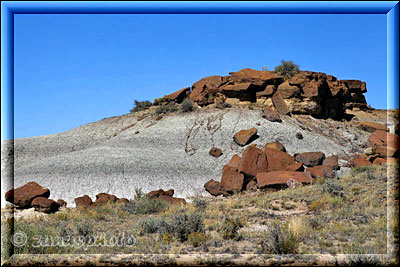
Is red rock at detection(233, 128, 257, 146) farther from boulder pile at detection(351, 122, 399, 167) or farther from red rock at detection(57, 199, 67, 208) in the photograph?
red rock at detection(57, 199, 67, 208)

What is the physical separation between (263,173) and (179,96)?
93.2ft

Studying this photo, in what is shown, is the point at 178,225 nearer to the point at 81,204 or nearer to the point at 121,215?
the point at 121,215

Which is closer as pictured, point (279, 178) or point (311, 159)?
point (279, 178)

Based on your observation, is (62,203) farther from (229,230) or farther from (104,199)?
(229,230)

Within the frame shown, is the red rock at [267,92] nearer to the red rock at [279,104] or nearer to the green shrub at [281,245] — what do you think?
the red rock at [279,104]

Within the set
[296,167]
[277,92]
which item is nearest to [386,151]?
[296,167]

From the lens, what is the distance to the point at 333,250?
10.0m

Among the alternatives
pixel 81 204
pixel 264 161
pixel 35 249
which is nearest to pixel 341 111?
pixel 264 161

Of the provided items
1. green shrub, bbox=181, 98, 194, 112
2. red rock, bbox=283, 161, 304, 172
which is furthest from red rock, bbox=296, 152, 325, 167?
green shrub, bbox=181, 98, 194, 112

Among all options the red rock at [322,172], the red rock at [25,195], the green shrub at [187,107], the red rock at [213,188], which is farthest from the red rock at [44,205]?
the green shrub at [187,107]

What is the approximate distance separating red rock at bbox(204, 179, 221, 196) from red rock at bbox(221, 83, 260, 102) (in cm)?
2186

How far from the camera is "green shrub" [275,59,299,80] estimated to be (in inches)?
1916

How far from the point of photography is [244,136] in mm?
36688

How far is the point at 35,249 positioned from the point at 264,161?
19.1 m
